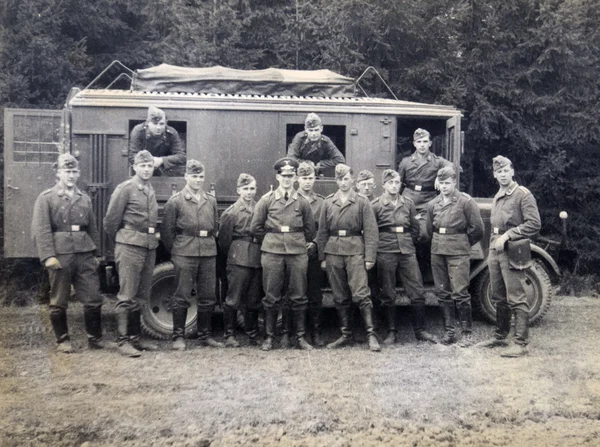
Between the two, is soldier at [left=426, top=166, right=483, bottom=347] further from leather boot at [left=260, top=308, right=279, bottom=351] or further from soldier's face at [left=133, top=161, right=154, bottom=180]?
soldier's face at [left=133, top=161, right=154, bottom=180]

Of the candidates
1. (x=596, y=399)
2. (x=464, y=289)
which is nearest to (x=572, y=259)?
(x=464, y=289)

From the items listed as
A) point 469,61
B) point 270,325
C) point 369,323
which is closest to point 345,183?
point 369,323

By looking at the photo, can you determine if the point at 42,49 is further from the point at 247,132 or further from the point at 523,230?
the point at 523,230

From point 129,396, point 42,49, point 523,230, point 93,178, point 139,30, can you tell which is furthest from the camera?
point 139,30

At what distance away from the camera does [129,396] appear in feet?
15.0

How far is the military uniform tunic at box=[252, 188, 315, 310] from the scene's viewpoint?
6.07m

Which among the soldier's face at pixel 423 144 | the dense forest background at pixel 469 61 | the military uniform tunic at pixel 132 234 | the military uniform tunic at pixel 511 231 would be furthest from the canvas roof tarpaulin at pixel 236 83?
the dense forest background at pixel 469 61

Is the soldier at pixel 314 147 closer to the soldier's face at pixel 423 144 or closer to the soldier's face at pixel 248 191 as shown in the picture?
the soldier's face at pixel 248 191

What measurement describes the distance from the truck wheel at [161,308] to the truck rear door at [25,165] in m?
1.26

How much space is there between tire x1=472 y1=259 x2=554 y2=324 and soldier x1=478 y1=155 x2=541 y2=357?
76 cm

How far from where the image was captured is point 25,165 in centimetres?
661

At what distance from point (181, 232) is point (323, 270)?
1.48 meters

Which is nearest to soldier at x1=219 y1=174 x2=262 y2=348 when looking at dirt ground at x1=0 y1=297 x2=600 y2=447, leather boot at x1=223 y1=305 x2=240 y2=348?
leather boot at x1=223 y1=305 x2=240 y2=348

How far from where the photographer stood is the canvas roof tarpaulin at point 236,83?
7.21 m
